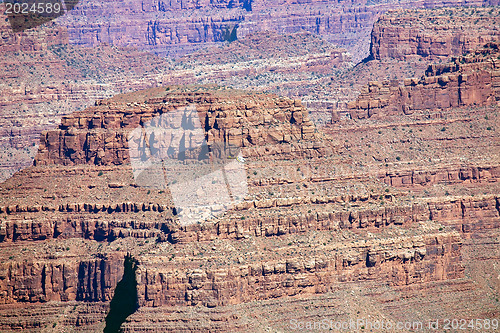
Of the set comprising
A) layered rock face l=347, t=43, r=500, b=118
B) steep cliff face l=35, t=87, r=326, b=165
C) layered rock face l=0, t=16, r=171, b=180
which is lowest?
layered rock face l=0, t=16, r=171, b=180

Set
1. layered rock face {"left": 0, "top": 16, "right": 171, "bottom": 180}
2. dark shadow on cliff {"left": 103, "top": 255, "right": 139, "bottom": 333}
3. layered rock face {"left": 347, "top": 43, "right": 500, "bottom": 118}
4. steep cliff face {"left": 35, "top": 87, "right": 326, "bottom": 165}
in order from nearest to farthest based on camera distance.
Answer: dark shadow on cliff {"left": 103, "top": 255, "right": 139, "bottom": 333}, steep cliff face {"left": 35, "top": 87, "right": 326, "bottom": 165}, layered rock face {"left": 347, "top": 43, "right": 500, "bottom": 118}, layered rock face {"left": 0, "top": 16, "right": 171, "bottom": 180}

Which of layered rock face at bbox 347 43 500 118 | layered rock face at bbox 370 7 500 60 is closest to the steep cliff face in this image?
layered rock face at bbox 347 43 500 118

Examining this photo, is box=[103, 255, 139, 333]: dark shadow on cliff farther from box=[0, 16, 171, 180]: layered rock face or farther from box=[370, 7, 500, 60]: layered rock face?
box=[370, 7, 500, 60]: layered rock face

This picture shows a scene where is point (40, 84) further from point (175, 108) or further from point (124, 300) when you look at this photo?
point (124, 300)

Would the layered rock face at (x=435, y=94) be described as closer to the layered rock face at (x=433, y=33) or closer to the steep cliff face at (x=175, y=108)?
the layered rock face at (x=433, y=33)

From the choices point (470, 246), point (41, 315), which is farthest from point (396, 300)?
point (41, 315)

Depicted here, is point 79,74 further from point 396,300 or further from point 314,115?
point 396,300

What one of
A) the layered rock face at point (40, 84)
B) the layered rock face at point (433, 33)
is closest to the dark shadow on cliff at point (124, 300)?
the layered rock face at point (40, 84)
